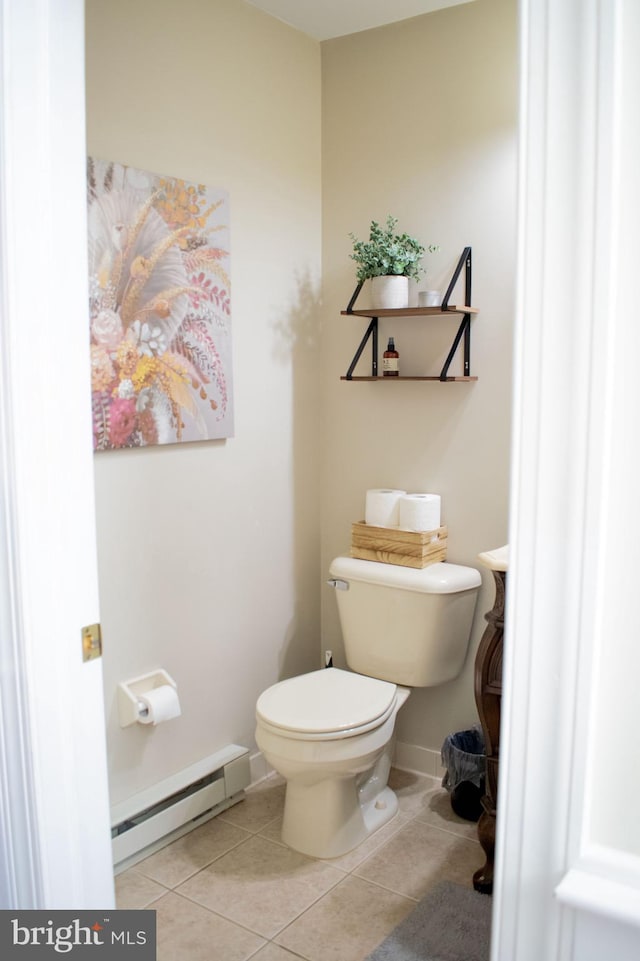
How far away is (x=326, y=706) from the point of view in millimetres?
2404

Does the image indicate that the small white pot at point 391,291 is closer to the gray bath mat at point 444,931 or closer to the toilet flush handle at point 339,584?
the toilet flush handle at point 339,584

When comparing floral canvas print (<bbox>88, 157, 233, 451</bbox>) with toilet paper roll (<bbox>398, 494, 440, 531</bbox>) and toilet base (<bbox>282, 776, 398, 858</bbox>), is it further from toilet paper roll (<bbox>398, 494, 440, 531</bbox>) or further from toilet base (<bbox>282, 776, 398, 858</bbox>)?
toilet base (<bbox>282, 776, 398, 858</bbox>)

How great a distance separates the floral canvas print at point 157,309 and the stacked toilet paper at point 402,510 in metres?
0.57

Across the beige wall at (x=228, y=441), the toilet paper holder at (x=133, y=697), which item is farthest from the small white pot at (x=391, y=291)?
the toilet paper holder at (x=133, y=697)

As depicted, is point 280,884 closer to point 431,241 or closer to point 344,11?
point 431,241

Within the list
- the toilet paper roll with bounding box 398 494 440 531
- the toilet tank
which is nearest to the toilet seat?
the toilet tank

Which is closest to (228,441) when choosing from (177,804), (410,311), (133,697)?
(410,311)

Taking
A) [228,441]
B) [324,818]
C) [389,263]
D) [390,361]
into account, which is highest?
[389,263]

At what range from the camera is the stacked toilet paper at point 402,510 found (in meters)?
2.67

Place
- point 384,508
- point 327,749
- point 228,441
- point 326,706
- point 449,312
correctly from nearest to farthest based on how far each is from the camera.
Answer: point 327,749, point 326,706, point 449,312, point 228,441, point 384,508

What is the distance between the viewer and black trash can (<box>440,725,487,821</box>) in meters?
2.57

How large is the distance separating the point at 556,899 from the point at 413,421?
201 cm

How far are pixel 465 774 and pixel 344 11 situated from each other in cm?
247

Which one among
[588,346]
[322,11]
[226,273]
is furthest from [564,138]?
[322,11]
